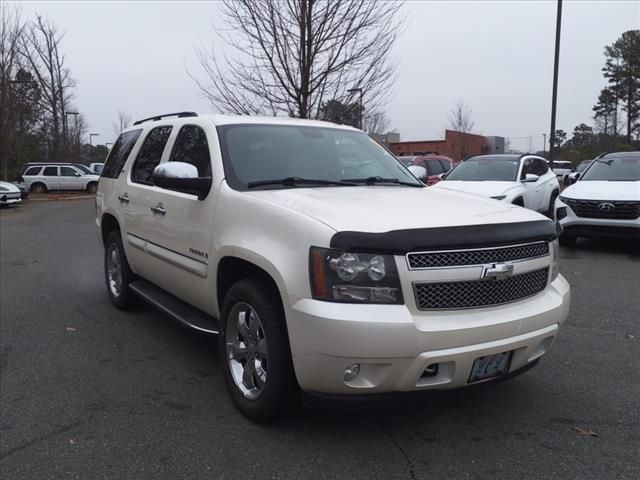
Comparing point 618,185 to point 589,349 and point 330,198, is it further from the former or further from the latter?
point 330,198

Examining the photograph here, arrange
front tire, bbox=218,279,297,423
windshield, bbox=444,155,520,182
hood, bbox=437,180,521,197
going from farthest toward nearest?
windshield, bbox=444,155,520,182, hood, bbox=437,180,521,197, front tire, bbox=218,279,297,423

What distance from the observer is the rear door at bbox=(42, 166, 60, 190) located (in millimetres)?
29300

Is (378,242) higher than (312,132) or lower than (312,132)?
lower

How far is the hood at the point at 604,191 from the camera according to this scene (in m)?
8.84

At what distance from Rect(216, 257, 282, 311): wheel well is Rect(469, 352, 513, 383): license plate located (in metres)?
1.12

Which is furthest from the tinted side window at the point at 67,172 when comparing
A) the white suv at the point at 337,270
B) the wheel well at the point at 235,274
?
the wheel well at the point at 235,274

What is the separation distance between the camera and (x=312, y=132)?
4418mm

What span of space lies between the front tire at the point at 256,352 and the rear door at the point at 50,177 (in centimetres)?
2940

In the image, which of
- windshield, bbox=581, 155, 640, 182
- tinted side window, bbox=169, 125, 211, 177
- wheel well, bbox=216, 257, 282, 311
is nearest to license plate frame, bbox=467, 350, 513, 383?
wheel well, bbox=216, 257, 282, 311

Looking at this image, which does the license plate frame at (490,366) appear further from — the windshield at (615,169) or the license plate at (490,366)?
the windshield at (615,169)

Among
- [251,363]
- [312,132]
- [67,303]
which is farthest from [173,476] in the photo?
[67,303]

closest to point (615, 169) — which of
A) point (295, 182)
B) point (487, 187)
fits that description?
point (487, 187)

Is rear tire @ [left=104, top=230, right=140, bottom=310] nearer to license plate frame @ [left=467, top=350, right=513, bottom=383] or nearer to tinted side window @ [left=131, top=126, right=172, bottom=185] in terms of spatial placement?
tinted side window @ [left=131, top=126, right=172, bottom=185]

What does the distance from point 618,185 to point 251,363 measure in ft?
27.2
